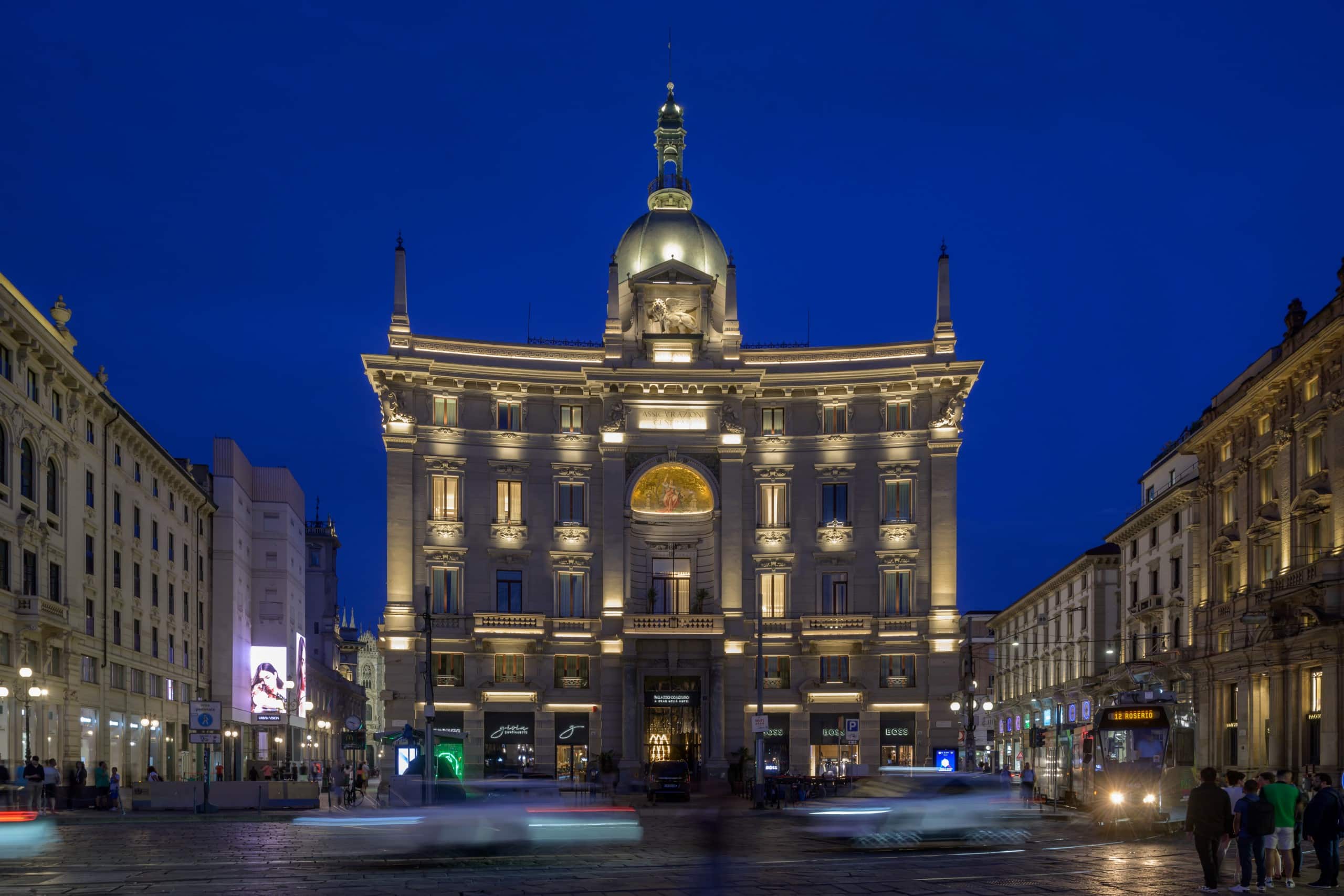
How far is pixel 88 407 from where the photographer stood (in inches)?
2409

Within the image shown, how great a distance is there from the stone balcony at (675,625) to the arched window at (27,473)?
29.4 m

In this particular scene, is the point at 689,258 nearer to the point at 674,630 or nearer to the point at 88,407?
the point at 674,630

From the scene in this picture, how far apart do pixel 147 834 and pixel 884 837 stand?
18.6m

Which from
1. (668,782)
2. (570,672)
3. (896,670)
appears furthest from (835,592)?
(668,782)

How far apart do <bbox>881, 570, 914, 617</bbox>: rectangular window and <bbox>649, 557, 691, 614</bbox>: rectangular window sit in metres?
9.95

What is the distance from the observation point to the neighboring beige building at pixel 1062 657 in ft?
281

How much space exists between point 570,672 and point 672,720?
5.55 meters

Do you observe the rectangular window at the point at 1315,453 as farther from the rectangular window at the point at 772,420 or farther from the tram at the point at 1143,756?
the rectangular window at the point at 772,420

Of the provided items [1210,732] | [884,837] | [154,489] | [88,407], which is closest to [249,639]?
[154,489]

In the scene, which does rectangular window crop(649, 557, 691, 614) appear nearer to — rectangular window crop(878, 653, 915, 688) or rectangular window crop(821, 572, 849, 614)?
rectangular window crop(821, 572, 849, 614)

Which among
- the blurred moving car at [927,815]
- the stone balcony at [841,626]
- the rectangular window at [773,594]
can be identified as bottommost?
the blurred moving car at [927,815]

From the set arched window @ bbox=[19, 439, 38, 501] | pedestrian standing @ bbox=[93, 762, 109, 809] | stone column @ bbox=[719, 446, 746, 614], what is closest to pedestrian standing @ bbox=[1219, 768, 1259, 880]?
pedestrian standing @ bbox=[93, 762, 109, 809]

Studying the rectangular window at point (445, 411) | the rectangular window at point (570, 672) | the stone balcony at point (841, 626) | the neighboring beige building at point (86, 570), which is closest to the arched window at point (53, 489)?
the neighboring beige building at point (86, 570)

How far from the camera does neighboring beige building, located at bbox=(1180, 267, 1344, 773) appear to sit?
49625 mm
